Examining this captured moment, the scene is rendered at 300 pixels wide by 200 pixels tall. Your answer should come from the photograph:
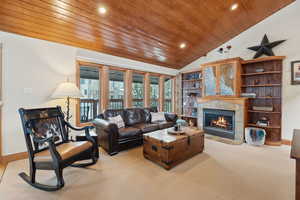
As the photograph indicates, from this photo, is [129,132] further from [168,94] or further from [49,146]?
[168,94]

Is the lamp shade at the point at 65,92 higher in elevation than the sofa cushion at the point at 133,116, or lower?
higher

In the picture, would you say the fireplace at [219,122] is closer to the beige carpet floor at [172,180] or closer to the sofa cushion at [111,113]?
the beige carpet floor at [172,180]

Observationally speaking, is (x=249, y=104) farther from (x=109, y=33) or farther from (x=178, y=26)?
(x=109, y=33)

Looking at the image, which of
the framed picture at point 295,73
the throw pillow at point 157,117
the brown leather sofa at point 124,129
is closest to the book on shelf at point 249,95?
the framed picture at point 295,73

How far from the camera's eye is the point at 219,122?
460 centimetres

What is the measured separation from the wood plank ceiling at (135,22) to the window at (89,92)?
2.34ft

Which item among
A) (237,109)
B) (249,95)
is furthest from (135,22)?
(249,95)

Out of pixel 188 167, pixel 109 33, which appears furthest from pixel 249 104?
pixel 109 33

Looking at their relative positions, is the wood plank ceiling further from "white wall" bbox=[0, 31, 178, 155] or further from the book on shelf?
the book on shelf

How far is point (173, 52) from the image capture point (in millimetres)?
4801

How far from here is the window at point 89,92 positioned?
400 centimetres

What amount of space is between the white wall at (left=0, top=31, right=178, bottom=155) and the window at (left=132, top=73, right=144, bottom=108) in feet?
6.93

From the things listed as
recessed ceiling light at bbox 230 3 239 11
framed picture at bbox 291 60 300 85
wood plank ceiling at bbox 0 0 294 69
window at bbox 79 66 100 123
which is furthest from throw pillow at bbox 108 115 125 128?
framed picture at bbox 291 60 300 85

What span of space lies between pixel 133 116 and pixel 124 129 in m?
0.78
